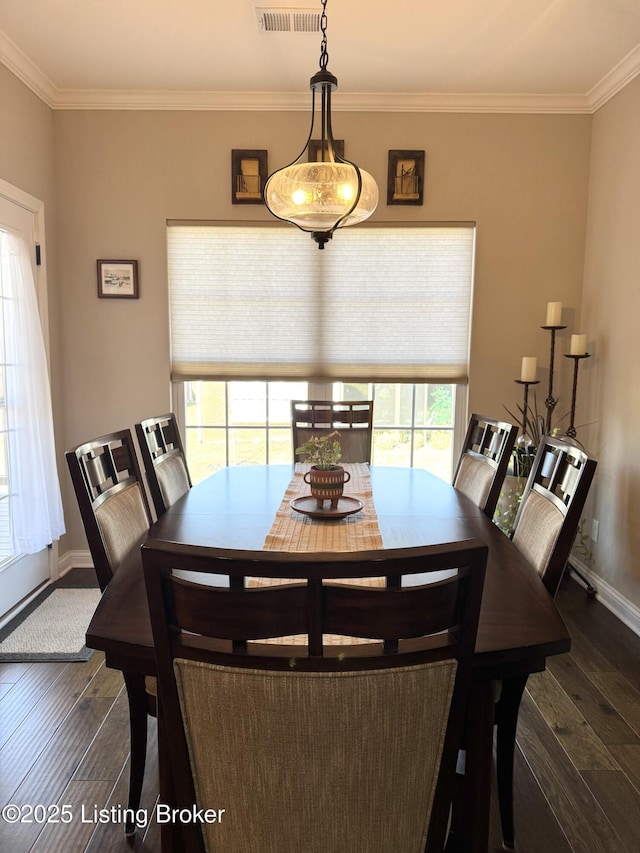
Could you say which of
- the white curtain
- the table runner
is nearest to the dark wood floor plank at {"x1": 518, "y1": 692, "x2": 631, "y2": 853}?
the table runner

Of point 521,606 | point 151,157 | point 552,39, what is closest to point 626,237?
point 552,39

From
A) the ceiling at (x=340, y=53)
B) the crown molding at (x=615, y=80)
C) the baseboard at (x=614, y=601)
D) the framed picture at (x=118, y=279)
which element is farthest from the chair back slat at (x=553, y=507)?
the framed picture at (x=118, y=279)

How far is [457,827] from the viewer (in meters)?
1.29

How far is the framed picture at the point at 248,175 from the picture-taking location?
3.40 meters

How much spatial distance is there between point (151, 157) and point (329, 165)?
1864mm

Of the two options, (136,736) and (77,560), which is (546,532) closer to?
(136,736)

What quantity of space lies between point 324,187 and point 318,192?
3 cm

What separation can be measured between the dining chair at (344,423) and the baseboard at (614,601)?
5.02 feet

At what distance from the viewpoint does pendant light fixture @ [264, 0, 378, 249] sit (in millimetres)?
2053

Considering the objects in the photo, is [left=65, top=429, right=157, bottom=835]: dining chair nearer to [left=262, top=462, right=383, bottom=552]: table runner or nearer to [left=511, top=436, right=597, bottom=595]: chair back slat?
[left=262, top=462, right=383, bottom=552]: table runner

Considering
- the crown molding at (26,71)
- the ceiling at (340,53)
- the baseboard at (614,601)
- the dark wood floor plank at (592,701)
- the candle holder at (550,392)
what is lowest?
the dark wood floor plank at (592,701)

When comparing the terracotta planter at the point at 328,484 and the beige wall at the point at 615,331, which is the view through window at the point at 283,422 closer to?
the beige wall at the point at 615,331

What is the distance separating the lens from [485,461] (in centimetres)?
238

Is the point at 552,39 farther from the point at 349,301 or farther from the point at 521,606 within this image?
the point at 521,606
